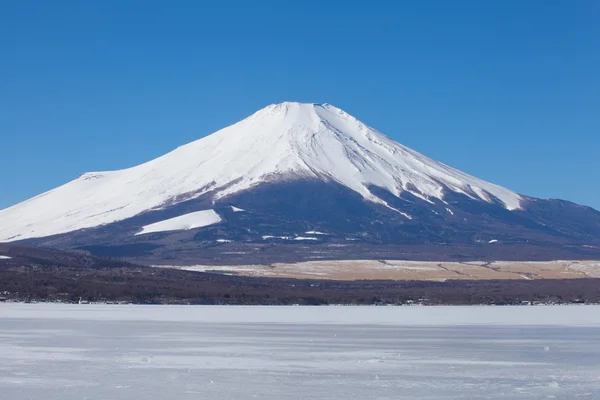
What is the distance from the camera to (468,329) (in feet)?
119

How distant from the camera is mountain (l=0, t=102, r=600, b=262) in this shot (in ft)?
456

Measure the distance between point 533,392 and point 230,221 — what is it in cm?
13874

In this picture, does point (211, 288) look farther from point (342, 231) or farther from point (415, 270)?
point (342, 231)

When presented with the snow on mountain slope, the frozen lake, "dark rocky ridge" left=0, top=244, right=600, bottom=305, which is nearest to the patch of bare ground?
"dark rocky ridge" left=0, top=244, right=600, bottom=305

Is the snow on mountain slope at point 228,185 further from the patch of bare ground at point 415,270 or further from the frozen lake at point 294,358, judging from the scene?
the frozen lake at point 294,358

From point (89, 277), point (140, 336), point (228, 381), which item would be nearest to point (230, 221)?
point (89, 277)

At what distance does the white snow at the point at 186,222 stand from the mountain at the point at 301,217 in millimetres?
212

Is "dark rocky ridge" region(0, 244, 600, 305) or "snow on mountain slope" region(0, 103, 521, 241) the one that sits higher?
"snow on mountain slope" region(0, 103, 521, 241)

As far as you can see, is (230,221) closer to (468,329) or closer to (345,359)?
(468,329)

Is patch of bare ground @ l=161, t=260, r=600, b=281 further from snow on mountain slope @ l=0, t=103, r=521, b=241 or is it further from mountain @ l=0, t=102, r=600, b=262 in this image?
snow on mountain slope @ l=0, t=103, r=521, b=241

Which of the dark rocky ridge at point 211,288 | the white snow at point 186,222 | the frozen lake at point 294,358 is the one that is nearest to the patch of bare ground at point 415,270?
the dark rocky ridge at point 211,288

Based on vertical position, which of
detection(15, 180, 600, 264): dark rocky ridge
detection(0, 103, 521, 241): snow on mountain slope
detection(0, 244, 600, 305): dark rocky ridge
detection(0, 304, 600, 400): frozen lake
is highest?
detection(0, 103, 521, 241): snow on mountain slope

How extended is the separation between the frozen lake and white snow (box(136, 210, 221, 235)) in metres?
111

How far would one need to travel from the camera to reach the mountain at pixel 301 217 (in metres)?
139
